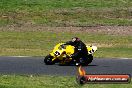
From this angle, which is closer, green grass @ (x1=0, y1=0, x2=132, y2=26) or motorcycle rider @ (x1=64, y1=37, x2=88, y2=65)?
motorcycle rider @ (x1=64, y1=37, x2=88, y2=65)

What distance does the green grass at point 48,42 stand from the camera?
30.9m

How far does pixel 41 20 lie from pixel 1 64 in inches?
729

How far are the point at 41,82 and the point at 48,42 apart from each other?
15.4 metres

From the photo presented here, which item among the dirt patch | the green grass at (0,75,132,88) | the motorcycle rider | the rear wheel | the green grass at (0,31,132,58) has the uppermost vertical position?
the green grass at (0,75,132,88)

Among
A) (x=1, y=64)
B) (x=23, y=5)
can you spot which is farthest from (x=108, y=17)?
(x=1, y=64)

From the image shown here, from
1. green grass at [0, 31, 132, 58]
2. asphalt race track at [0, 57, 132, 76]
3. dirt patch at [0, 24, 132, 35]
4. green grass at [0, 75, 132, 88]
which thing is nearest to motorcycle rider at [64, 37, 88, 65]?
asphalt race track at [0, 57, 132, 76]

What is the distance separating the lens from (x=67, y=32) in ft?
130

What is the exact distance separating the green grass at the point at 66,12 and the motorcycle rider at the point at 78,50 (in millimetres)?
16106

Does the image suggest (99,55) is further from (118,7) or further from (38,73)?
(118,7)

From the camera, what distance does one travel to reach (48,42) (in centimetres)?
3519

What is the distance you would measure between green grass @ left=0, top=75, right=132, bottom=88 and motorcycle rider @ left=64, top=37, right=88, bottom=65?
4.60 metres

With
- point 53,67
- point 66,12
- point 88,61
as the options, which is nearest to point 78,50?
point 88,61

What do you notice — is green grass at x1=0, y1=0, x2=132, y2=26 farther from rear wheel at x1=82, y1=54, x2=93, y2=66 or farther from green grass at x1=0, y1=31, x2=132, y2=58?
rear wheel at x1=82, y1=54, x2=93, y2=66

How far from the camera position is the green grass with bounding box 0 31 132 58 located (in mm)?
30891
